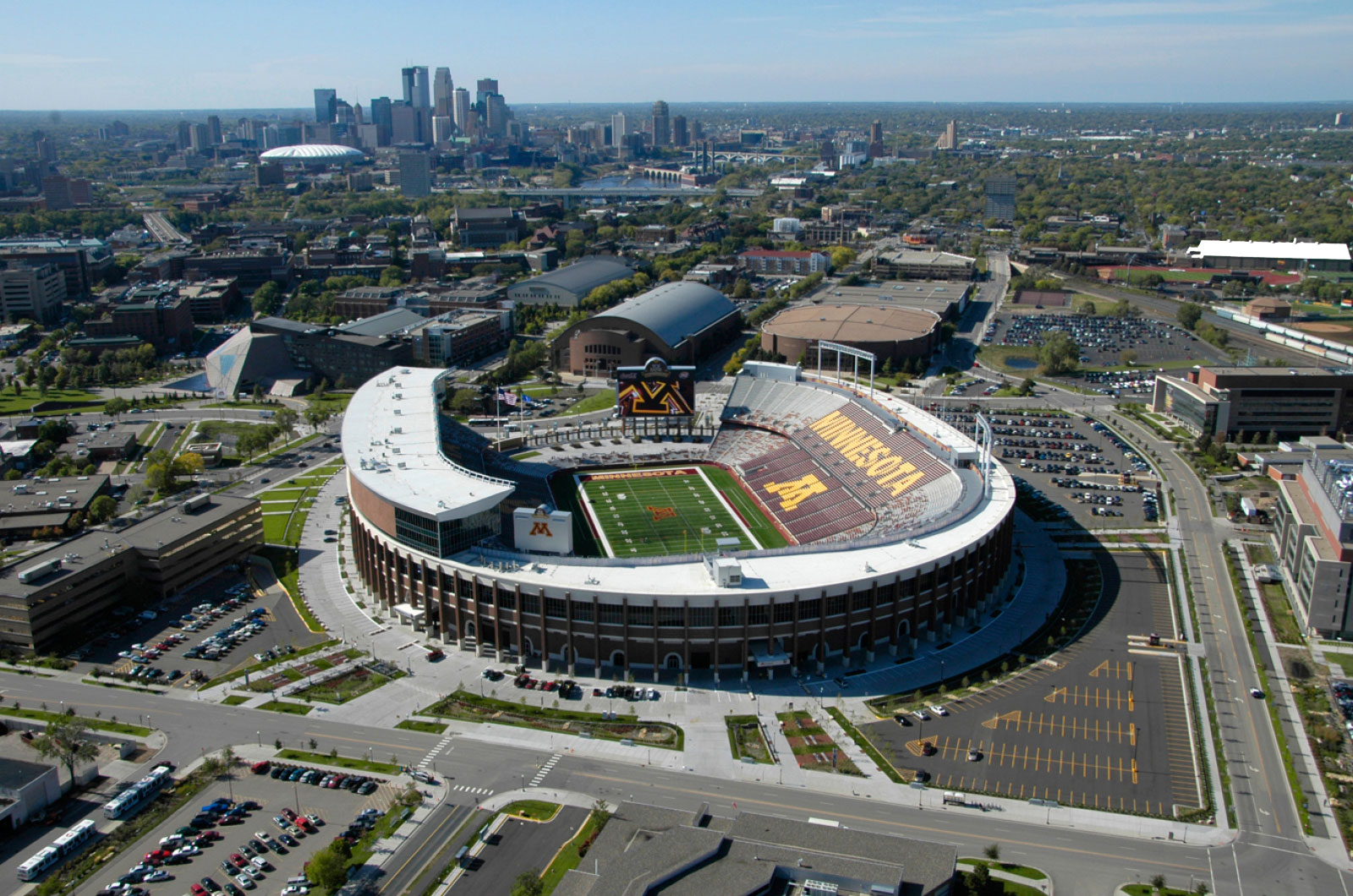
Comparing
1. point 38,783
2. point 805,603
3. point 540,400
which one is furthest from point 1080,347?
point 38,783

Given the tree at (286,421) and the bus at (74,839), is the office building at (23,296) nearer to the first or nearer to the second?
the tree at (286,421)

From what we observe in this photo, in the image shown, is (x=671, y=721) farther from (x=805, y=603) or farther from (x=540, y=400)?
(x=540, y=400)

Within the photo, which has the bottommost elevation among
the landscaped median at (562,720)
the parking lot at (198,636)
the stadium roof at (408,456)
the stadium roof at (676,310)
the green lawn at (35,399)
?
the landscaped median at (562,720)

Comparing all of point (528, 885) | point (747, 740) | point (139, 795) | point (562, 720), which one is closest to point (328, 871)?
point (528, 885)

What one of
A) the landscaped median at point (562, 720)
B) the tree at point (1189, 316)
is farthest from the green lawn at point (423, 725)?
the tree at point (1189, 316)

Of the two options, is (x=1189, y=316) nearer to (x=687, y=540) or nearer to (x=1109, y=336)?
(x=1109, y=336)

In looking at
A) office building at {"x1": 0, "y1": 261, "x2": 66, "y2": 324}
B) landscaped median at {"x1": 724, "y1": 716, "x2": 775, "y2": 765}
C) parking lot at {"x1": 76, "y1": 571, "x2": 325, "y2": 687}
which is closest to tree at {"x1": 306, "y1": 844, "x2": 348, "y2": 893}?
landscaped median at {"x1": 724, "y1": 716, "x2": 775, "y2": 765}
